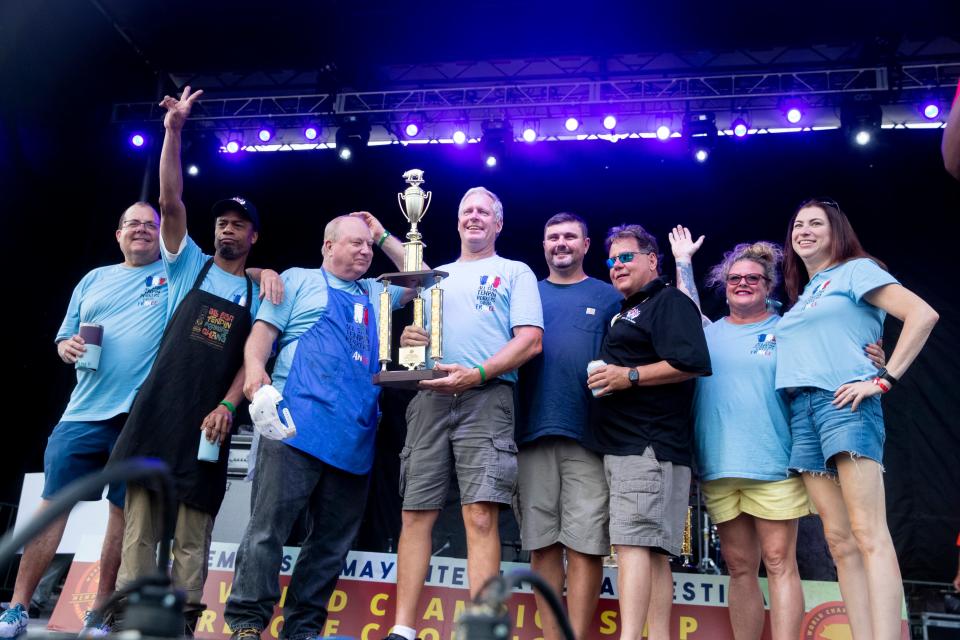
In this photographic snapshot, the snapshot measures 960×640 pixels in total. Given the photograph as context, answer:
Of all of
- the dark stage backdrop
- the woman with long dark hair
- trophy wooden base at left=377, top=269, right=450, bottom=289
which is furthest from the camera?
the dark stage backdrop

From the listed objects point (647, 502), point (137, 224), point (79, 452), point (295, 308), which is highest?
point (137, 224)

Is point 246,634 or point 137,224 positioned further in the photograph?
point 137,224

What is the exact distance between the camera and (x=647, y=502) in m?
3.30

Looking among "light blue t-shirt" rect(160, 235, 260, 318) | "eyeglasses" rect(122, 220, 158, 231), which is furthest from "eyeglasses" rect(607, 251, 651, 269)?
"eyeglasses" rect(122, 220, 158, 231)

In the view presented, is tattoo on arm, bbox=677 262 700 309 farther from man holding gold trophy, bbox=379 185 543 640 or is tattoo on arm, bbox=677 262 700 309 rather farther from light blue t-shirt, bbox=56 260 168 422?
light blue t-shirt, bbox=56 260 168 422

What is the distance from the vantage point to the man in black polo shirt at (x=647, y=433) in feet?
10.7

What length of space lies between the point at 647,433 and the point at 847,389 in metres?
0.78

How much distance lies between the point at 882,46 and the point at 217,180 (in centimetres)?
622

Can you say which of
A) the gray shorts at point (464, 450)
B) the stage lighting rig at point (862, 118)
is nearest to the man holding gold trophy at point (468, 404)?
the gray shorts at point (464, 450)

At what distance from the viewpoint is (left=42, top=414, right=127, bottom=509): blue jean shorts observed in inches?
149

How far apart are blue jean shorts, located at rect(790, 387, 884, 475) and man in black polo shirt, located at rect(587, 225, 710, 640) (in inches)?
16.3

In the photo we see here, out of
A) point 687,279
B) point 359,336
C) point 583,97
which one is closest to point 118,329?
point 359,336

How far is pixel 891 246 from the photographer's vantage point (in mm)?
7648

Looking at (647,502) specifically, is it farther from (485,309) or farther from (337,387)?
(337,387)
